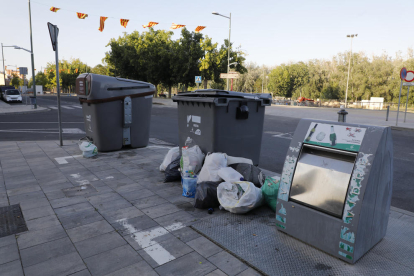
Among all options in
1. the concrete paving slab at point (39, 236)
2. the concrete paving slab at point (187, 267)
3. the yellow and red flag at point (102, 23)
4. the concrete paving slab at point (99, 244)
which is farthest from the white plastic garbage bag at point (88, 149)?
the yellow and red flag at point (102, 23)

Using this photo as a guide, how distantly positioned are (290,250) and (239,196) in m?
0.98

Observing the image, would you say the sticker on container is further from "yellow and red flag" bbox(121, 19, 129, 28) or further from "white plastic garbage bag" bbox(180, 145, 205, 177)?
"yellow and red flag" bbox(121, 19, 129, 28)

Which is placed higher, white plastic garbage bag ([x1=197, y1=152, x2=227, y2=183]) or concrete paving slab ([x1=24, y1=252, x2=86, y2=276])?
white plastic garbage bag ([x1=197, y1=152, x2=227, y2=183])

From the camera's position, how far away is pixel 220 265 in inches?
105

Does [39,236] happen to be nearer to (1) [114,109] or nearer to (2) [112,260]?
(2) [112,260]

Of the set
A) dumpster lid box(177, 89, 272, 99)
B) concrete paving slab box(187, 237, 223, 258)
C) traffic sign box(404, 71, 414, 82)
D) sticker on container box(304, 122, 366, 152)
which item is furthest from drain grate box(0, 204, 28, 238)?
traffic sign box(404, 71, 414, 82)

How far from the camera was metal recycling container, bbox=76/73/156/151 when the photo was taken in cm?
686

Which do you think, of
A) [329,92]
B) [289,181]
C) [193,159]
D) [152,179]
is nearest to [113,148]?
[152,179]

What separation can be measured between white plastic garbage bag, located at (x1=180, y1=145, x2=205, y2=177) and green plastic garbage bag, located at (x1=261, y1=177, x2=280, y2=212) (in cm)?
115

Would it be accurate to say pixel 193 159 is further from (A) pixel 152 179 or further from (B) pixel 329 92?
(B) pixel 329 92

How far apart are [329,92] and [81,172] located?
5090cm

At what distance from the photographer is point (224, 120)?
489cm

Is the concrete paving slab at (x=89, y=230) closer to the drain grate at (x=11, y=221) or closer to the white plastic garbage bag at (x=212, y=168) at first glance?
the drain grate at (x=11, y=221)

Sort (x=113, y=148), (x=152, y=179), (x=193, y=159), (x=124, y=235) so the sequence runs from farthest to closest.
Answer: (x=113, y=148) < (x=152, y=179) < (x=193, y=159) < (x=124, y=235)
